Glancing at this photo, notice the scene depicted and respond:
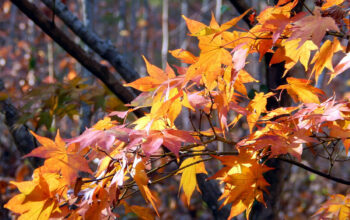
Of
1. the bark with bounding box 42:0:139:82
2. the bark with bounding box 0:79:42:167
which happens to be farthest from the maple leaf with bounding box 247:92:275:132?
the bark with bounding box 0:79:42:167

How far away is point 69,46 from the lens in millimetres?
1506

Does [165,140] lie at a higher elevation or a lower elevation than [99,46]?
lower

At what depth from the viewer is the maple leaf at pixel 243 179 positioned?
3.07 ft

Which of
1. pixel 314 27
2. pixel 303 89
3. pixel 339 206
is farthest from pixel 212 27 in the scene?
pixel 339 206

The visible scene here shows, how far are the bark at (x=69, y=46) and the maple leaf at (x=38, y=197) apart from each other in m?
0.74

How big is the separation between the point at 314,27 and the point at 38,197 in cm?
78

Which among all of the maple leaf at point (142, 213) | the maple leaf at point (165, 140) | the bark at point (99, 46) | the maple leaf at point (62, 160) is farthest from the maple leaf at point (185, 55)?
the bark at point (99, 46)

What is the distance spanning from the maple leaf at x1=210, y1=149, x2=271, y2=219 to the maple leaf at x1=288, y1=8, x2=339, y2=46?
0.37 meters

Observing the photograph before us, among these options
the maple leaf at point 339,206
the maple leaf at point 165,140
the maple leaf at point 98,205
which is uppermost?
the maple leaf at point 165,140

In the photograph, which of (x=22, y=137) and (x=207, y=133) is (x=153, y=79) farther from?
(x=22, y=137)

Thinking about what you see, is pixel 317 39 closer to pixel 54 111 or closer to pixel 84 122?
pixel 54 111

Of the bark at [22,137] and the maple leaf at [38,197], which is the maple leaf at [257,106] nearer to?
the maple leaf at [38,197]

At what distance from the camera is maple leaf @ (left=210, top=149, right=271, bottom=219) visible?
936 mm

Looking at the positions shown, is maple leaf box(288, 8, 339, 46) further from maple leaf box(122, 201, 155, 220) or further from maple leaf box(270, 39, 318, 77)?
maple leaf box(122, 201, 155, 220)
